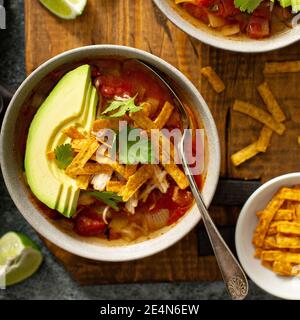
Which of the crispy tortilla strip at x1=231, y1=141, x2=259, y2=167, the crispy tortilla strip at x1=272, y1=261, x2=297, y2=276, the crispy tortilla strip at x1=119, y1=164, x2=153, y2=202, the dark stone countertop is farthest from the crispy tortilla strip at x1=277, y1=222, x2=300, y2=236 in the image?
the crispy tortilla strip at x1=119, y1=164, x2=153, y2=202

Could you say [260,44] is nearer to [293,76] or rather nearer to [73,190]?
[293,76]

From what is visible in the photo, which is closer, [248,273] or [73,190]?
[73,190]

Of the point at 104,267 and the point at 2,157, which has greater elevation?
the point at 2,157

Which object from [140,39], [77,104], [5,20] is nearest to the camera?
[77,104]

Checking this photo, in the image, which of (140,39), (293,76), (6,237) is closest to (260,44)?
(293,76)

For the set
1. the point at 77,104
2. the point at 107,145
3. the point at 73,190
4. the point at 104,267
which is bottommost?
the point at 104,267

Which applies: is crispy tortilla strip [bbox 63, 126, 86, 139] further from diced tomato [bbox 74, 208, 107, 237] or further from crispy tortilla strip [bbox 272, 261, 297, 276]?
crispy tortilla strip [bbox 272, 261, 297, 276]

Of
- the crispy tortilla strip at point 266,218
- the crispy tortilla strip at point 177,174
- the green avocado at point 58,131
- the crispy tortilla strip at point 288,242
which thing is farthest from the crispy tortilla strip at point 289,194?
the green avocado at point 58,131

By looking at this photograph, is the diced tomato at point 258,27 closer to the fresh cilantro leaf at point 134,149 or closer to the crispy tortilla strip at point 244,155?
the crispy tortilla strip at point 244,155
